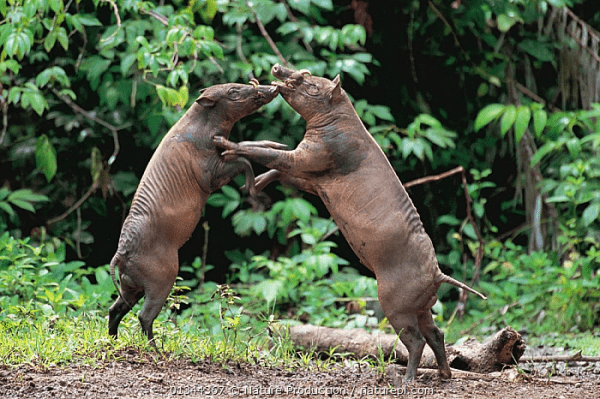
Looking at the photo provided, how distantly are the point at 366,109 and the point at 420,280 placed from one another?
3934 millimetres

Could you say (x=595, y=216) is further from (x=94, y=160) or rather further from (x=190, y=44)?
(x=94, y=160)

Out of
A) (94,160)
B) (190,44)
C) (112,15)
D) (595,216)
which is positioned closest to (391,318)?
(190,44)

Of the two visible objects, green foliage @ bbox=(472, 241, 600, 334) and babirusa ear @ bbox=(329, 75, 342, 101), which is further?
green foliage @ bbox=(472, 241, 600, 334)

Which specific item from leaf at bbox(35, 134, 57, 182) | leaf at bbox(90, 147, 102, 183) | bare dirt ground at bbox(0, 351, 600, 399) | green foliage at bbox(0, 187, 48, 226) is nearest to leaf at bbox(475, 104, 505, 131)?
bare dirt ground at bbox(0, 351, 600, 399)

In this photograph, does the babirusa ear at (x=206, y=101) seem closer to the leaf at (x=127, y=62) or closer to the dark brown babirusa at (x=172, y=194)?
the dark brown babirusa at (x=172, y=194)

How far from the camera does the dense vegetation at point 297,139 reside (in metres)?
6.59

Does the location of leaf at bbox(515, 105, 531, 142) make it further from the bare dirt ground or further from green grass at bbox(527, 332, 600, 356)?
the bare dirt ground

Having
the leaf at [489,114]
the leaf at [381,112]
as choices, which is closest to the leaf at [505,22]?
the leaf at [489,114]

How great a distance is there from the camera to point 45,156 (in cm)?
735

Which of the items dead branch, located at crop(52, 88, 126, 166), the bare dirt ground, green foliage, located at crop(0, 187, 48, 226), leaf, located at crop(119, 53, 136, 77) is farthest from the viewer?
dead branch, located at crop(52, 88, 126, 166)

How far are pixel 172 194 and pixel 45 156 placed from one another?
11.3 ft

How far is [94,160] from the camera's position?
25.1 ft

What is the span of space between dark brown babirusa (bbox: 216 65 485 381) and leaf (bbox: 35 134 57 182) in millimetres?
3475

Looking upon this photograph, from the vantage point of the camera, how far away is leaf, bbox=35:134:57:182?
7.31m
